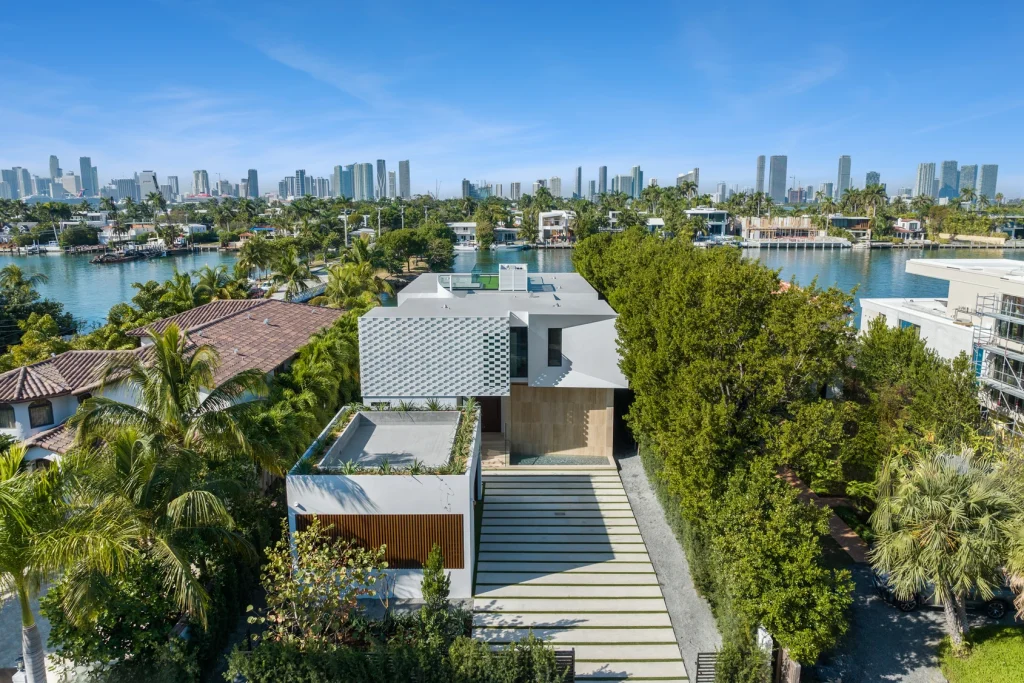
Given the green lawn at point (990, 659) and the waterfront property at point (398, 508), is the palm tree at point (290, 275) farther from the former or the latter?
the green lawn at point (990, 659)

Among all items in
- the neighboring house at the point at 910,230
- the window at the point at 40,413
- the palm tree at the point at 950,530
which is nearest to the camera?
the palm tree at the point at 950,530

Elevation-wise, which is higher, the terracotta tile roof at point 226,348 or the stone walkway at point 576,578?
the terracotta tile roof at point 226,348

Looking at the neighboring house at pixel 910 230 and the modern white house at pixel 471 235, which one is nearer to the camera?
the modern white house at pixel 471 235

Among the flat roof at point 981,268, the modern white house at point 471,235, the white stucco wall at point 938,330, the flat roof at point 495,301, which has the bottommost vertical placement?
the white stucco wall at point 938,330

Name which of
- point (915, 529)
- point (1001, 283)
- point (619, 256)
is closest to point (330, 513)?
point (915, 529)

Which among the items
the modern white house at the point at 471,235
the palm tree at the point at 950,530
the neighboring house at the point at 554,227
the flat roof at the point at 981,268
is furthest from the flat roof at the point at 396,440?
the neighboring house at the point at 554,227

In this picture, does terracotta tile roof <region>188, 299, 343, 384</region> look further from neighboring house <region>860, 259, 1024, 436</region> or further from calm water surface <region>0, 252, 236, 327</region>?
calm water surface <region>0, 252, 236, 327</region>
